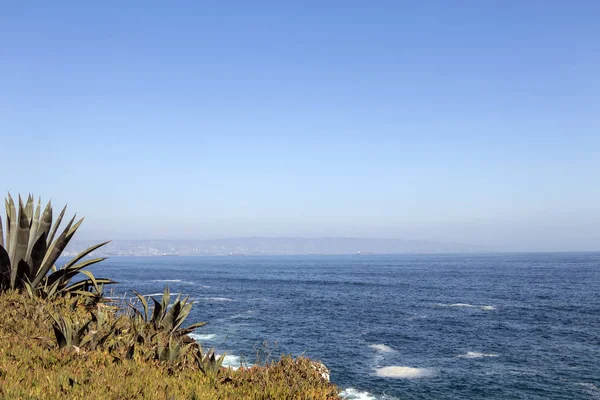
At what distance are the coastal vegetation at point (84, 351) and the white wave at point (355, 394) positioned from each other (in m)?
16.1

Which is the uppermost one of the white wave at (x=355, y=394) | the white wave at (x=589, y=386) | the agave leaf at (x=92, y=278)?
the agave leaf at (x=92, y=278)

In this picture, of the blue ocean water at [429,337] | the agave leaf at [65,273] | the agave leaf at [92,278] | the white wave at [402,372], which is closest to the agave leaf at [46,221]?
the agave leaf at [65,273]

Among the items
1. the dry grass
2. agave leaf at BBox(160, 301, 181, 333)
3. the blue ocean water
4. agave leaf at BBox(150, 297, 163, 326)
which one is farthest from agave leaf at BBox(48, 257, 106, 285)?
the blue ocean water

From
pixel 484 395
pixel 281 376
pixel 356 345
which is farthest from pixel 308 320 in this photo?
pixel 281 376

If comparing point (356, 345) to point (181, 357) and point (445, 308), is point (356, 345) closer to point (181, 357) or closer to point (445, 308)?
point (445, 308)

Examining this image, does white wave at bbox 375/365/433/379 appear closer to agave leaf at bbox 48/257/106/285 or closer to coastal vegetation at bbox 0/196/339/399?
coastal vegetation at bbox 0/196/339/399

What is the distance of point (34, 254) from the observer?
37.1ft

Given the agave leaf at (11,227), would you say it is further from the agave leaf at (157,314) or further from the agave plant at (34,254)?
the agave leaf at (157,314)

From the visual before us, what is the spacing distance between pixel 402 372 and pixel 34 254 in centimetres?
2430

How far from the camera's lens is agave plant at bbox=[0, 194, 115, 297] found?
11.1 meters

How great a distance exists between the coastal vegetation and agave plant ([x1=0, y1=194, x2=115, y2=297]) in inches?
0.9

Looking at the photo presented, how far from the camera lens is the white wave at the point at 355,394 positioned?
24.0 meters

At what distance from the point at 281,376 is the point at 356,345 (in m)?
29.6

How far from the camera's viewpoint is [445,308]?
5584cm
